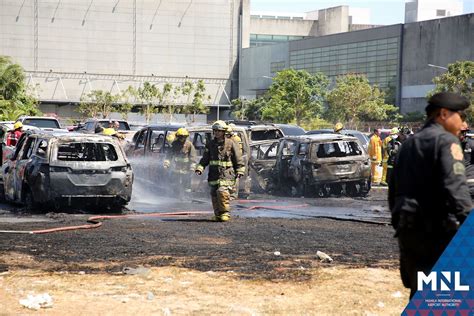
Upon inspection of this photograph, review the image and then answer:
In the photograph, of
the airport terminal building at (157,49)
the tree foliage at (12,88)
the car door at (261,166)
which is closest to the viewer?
the car door at (261,166)

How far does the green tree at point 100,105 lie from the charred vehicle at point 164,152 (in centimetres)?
6008

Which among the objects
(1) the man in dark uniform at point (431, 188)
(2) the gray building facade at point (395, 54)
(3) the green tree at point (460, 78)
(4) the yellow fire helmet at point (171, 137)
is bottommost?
Result: (4) the yellow fire helmet at point (171, 137)

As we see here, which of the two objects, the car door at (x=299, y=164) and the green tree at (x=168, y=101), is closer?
the car door at (x=299, y=164)

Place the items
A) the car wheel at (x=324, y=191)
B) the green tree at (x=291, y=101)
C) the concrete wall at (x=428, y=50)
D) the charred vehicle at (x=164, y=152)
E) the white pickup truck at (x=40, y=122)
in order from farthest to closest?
1. the concrete wall at (x=428, y=50)
2. the green tree at (x=291, y=101)
3. the white pickup truck at (x=40, y=122)
4. the car wheel at (x=324, y=191)
5. the charred vehicle at (x=164, y=152)

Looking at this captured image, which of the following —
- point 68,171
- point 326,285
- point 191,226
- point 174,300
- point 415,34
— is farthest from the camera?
point 415,34

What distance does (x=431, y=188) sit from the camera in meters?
5.47

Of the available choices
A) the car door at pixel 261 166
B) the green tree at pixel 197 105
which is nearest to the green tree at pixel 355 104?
the green tree at pixel 197 105

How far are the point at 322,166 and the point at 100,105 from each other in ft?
212

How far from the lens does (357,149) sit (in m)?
19.5

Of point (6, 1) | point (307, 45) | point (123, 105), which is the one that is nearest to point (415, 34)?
point (307, 45)

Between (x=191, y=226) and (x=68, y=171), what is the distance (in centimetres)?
268

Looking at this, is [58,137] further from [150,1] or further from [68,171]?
[150,1]

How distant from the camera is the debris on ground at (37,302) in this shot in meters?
7.34

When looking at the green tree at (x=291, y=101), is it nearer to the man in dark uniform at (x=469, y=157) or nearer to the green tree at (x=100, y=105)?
the green tree at (x=100, y=105)
